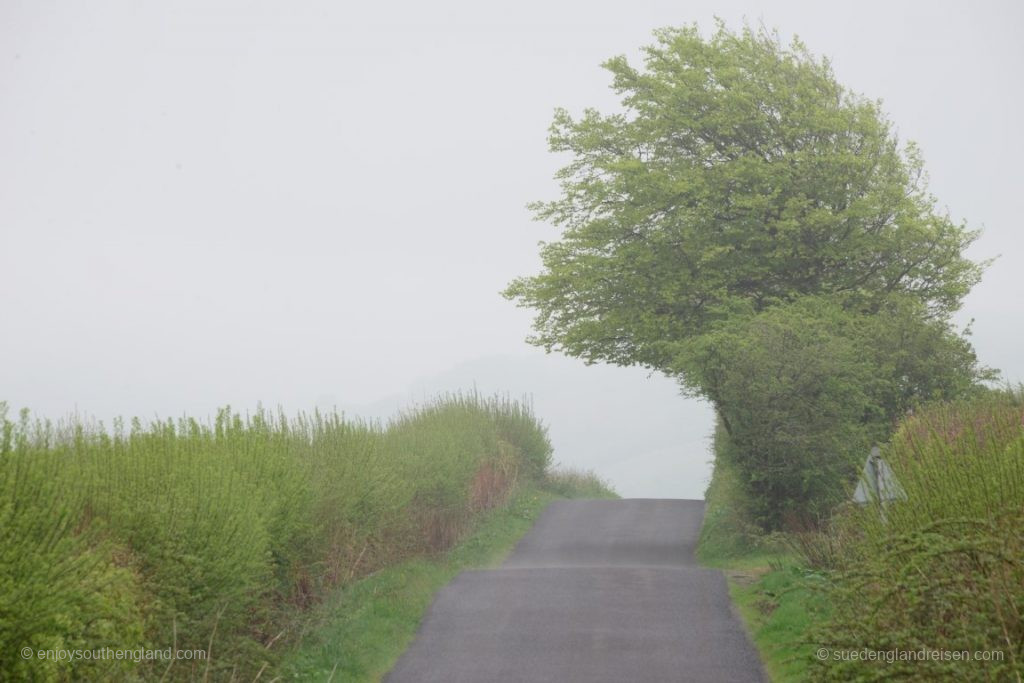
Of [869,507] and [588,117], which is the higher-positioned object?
[588,117]

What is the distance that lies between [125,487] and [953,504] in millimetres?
8238

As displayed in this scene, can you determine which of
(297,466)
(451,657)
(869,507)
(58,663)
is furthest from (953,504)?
(297,466)

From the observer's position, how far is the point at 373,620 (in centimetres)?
1664

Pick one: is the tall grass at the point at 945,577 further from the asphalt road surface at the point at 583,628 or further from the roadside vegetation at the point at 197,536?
the roadside vegetation at the point at 197,536

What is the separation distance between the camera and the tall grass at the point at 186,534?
27.7 ft

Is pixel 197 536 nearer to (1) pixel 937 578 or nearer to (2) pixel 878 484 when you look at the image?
(1) pixel 937 578

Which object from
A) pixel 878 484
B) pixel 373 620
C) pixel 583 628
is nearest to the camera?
pixel 878 484

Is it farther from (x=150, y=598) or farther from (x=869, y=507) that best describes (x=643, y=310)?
(x=150, y=598)

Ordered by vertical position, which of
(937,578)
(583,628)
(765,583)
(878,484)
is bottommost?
(583,628)

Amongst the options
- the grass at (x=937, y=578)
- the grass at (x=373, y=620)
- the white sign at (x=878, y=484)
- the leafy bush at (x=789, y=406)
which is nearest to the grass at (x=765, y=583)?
the grass at (x=937, y=578)

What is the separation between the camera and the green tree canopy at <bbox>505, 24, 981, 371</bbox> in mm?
33438

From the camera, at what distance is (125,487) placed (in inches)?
455

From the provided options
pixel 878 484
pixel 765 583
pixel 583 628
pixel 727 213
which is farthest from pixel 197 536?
pixel 727 213

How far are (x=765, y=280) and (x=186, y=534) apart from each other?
2604 cm
